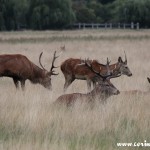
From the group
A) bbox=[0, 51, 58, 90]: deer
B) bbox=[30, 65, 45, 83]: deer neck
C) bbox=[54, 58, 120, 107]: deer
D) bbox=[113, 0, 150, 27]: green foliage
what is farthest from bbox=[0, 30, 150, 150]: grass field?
bbox=[113, 0, 150, 27]: green foliage

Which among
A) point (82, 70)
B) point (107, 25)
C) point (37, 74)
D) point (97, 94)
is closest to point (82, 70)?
point (82, 70)

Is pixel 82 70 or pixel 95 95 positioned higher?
pixel 95 95

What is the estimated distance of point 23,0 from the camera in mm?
73125

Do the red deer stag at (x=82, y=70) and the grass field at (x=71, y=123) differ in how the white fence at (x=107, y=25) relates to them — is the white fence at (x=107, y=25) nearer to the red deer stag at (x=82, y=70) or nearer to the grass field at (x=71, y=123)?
the red deer stag at (x=82, y=70)

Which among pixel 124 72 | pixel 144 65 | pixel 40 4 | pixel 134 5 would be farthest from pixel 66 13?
pixel 124 72

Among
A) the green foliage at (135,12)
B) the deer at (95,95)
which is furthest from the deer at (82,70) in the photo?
the green foliage at (135,12)

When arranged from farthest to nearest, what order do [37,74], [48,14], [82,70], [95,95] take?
1. [48,14]
2. [82,70]
3. [37,74]
4. [95,95]

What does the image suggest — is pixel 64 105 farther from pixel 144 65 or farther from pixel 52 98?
pixel 144 65

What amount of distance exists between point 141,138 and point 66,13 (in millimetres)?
62925

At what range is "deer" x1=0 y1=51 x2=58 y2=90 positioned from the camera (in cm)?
1384

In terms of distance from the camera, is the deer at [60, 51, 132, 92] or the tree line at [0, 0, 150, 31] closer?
the deer at [60, 51, 132, 92]

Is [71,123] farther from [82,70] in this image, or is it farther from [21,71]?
[82,70]

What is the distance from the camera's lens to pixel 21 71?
1411 centimetres

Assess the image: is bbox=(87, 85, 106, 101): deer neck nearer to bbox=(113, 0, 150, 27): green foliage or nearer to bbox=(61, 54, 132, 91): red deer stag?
bbox=(61, 54, 132, 91): red deer stag
